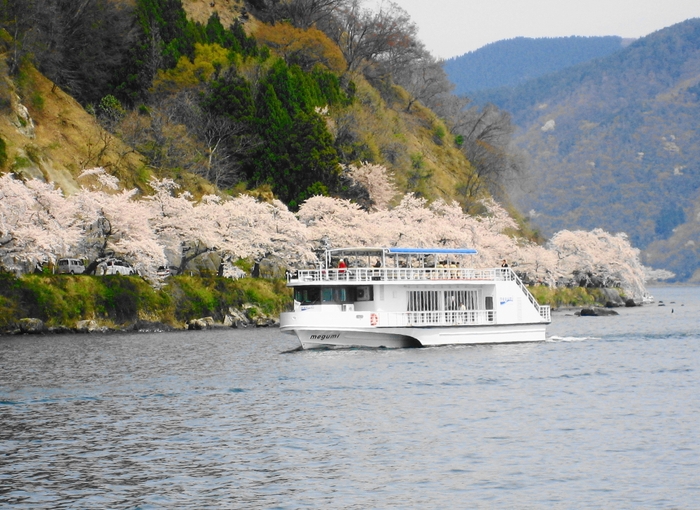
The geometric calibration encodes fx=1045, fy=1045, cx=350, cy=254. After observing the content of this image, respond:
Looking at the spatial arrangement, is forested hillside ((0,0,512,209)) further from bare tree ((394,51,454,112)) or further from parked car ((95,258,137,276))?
bare tree ((394,51,454,112))

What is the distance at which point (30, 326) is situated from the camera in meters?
68.2

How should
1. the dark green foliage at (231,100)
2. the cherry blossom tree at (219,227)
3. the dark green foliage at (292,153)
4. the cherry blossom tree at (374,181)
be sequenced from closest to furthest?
the cherry blossom tree at (219,227), the dark green foliage at (292,153), the dark green foliage at (231,100), the cherry blossom tree at (374,181)

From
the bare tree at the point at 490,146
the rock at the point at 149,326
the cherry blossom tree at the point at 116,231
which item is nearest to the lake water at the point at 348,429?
the rock at the point at 149,326

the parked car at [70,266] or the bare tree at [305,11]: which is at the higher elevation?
the bare tree at [305,11]

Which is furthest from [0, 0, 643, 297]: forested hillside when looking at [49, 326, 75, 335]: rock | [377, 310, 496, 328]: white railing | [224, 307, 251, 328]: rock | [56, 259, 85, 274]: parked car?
[377, 310, 496, 328]: white railing

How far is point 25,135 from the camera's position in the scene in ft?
281

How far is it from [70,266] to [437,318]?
107ft

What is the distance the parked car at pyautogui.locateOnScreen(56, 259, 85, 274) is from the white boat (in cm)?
2633

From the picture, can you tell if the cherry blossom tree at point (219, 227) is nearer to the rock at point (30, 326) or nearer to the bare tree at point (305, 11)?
the rock at point (30, 326)

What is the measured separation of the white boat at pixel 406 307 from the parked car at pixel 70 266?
26.3 metres

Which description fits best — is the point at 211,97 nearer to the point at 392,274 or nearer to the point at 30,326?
the point at 30,326

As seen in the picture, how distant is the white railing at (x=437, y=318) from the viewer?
2293 inches

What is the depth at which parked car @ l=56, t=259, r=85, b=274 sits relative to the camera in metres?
79.4

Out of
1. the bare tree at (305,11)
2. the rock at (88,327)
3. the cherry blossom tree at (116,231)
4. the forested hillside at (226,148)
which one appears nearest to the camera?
the rock at (88,327)
